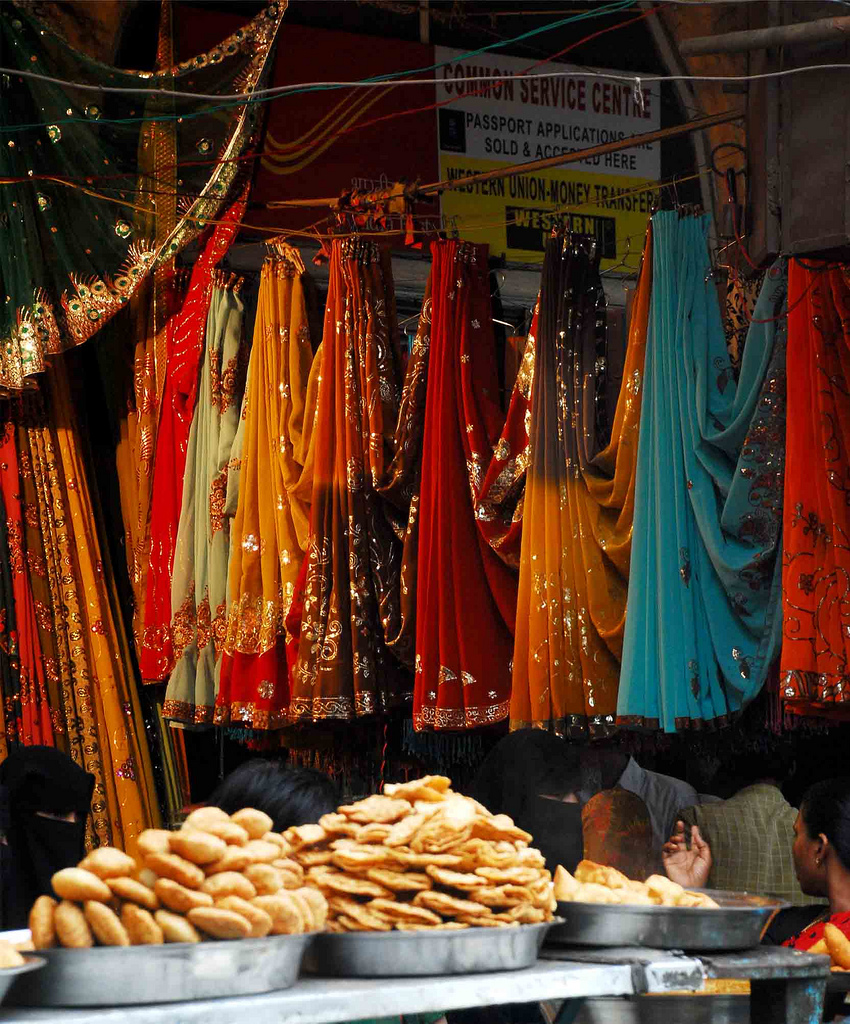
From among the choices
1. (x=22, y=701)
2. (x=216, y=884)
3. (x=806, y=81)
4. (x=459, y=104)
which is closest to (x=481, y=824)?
(x=216, y=884)

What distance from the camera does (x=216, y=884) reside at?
1527 mm

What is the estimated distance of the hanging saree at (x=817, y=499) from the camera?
9.82 feet

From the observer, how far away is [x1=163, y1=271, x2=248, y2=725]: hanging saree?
4.25 meters

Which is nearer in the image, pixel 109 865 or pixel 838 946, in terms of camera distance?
pixel 109 865

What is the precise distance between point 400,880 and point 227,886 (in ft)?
0.71

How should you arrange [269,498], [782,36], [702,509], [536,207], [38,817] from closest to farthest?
[782,36] → [702,509] → [38,817] → [269,498] → [536,207]

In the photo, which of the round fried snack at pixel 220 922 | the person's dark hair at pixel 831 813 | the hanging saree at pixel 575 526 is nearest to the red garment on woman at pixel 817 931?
the person's dark hair at pixel 831 813

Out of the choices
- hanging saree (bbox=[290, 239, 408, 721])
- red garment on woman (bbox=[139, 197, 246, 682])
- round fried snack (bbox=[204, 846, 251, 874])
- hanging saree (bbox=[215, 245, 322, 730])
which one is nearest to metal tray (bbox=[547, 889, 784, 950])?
round fried snack (bbox=[204, 846, 251, 874])

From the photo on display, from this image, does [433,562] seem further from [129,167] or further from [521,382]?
[129,167]

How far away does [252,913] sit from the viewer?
1502 mm

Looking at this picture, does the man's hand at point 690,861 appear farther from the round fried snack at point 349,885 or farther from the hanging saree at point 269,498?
the round fried snack at point 349,885

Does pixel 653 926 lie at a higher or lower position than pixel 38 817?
higher

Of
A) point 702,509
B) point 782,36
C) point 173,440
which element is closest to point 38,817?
point 173,440

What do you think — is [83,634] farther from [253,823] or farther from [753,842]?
[253,823]
